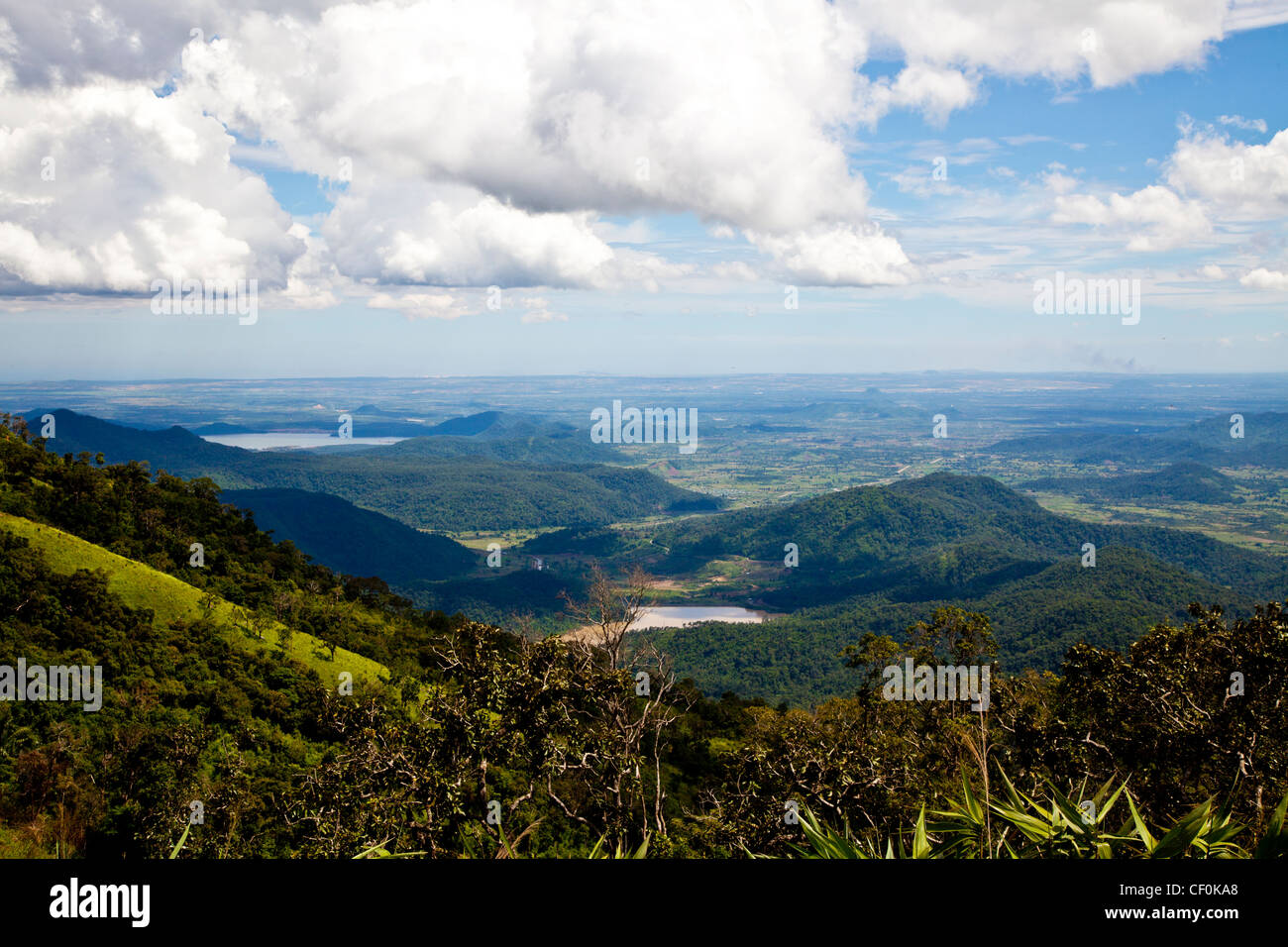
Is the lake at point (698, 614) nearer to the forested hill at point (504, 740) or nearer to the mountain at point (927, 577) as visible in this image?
the mountain at point (927, 577)

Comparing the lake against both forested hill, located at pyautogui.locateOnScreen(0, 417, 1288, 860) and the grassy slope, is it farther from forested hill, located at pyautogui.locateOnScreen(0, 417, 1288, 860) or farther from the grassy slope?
the grassy slope

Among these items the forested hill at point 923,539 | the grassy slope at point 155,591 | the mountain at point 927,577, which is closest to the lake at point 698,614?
the mountain at point 927,577

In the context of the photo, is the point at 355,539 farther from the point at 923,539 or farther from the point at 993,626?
the point at 923,539

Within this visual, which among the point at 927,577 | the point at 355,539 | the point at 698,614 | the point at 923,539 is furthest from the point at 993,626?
the point at 355,539

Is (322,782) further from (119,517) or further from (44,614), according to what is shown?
(119,517)

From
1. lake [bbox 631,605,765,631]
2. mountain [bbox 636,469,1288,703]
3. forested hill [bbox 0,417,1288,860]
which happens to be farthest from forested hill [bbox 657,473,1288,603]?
forested hill [bbox 0,417,1288,860]

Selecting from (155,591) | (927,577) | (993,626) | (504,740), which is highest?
(504,740)

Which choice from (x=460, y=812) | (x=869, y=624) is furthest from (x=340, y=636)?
(x=869, y=624)
